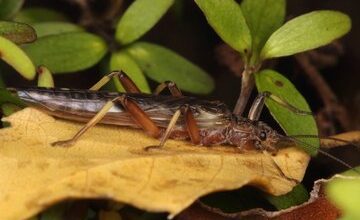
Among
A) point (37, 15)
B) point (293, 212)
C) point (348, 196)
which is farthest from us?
point (37, 15)

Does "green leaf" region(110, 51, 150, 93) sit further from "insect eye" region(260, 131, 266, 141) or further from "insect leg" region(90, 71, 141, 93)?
"insect eye" region(260, 131, 266, 141)

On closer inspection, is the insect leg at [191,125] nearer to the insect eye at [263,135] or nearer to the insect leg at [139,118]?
the insect leg at [139,118]

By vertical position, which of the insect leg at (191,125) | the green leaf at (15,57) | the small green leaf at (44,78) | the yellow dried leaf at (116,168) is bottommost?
the yellow dried leaf at (116,168)

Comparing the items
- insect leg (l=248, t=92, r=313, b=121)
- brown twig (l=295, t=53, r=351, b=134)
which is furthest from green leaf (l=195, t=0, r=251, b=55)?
brown twig (l=295, t=53, r=351, b=134)

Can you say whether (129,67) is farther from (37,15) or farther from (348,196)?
(348,196)

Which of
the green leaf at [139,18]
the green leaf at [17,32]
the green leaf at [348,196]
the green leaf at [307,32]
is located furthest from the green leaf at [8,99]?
the green leaf at [348,196]

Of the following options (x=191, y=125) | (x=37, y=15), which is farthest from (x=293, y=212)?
(x=37, y=15)

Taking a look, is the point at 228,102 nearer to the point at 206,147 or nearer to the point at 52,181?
the point at 206,147

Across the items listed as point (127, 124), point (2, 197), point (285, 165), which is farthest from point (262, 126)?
point (2, 197)
